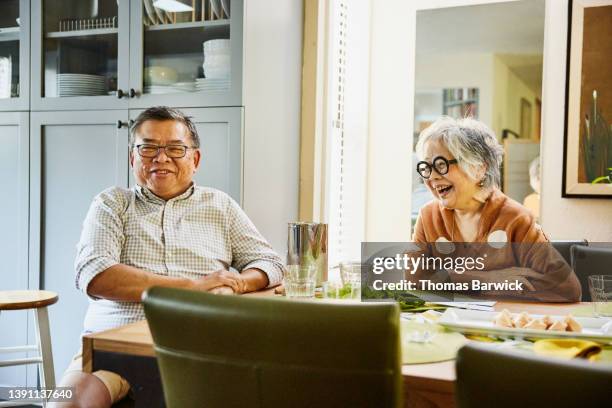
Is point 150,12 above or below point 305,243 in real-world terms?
above

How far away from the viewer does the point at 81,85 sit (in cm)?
298

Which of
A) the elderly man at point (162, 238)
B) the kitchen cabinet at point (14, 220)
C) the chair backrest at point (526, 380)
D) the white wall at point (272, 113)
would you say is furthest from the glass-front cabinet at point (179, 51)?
the chair backrest at point (526, 380)

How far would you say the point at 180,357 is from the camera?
3.30ft

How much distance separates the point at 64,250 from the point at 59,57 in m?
0.90

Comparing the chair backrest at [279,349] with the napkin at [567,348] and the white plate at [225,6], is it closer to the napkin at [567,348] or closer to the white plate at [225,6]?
the napkin at [567,348]

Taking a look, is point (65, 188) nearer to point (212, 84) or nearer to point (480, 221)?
point (212, 84)

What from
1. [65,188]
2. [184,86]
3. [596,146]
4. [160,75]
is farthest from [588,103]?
[65,188]

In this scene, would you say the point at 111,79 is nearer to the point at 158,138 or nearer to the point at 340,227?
the point at 158,138

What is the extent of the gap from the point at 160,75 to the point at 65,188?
2.24 ft

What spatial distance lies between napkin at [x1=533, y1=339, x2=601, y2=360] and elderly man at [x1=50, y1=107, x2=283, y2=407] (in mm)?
1009

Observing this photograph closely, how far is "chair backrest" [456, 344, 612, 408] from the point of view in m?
0.70

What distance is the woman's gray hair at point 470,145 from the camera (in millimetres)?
2156

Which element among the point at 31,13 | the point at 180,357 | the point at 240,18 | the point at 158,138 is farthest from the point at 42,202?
the point at 180,357

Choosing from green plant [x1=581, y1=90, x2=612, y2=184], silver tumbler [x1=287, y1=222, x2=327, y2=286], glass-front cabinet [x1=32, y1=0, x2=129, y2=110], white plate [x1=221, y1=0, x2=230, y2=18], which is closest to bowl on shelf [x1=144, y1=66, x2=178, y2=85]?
glass-front cabinet [x1=32, y1=0, x2=129, y2=110]
